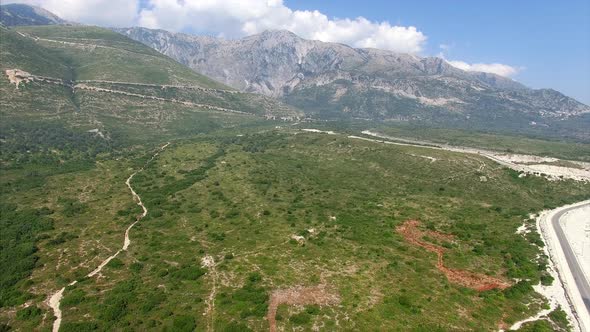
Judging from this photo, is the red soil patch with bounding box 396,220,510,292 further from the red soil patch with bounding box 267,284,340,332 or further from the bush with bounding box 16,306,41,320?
the bush with bounding box 16,306,41,320

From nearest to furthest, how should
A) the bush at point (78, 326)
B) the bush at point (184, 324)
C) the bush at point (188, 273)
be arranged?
1. the bush at point (184, 324)
2. the bush at point (78, 326)
3. the bush at point (188, 273)

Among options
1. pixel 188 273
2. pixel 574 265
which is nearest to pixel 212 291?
pixel 188 273

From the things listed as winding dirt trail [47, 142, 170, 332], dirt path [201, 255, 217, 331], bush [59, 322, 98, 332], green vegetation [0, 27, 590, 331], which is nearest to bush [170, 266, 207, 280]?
green vegetation [0, 27, 590, 331]

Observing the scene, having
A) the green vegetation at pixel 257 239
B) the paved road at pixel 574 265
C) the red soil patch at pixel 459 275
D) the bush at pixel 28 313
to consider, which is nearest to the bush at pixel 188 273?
the green vegetation at pixel 257 239

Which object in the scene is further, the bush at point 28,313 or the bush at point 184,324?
the bush at point 28,313

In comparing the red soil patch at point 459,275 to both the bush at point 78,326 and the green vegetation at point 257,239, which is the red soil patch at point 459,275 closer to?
the green vegetation at point 257,239

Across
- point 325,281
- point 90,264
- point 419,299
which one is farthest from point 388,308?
point 90,264

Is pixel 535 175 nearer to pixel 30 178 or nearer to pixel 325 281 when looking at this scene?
pixel 325 281
